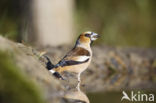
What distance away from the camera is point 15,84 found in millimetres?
3332

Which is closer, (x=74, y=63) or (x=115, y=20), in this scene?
(x=74, y=63)

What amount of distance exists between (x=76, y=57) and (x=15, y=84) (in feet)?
4.01

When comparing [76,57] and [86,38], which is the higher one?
[86,38]

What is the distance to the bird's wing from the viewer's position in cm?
436

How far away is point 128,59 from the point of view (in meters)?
7.36

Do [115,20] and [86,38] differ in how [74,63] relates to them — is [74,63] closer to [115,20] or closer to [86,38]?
[86,38]

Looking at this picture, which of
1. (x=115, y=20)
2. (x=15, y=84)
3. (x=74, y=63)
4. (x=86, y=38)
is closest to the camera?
(x=15, y=84)

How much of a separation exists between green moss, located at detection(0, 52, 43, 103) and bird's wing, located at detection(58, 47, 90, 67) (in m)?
0.97

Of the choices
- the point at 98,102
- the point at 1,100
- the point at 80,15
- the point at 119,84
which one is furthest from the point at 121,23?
the point at 1,100

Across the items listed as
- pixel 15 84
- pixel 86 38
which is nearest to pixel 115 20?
pixel 86 38

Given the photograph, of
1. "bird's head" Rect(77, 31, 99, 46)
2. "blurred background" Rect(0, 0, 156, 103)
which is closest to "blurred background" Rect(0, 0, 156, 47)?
"blurred background" Rect(0, 0, 156, 103)

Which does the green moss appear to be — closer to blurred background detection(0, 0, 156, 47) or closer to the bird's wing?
the bird's wing

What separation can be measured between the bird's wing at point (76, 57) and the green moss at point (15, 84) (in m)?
0.97

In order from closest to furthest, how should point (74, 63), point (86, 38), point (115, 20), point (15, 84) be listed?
point (15, 84), point (74, 63), point (86, 38), point (115, 20)
